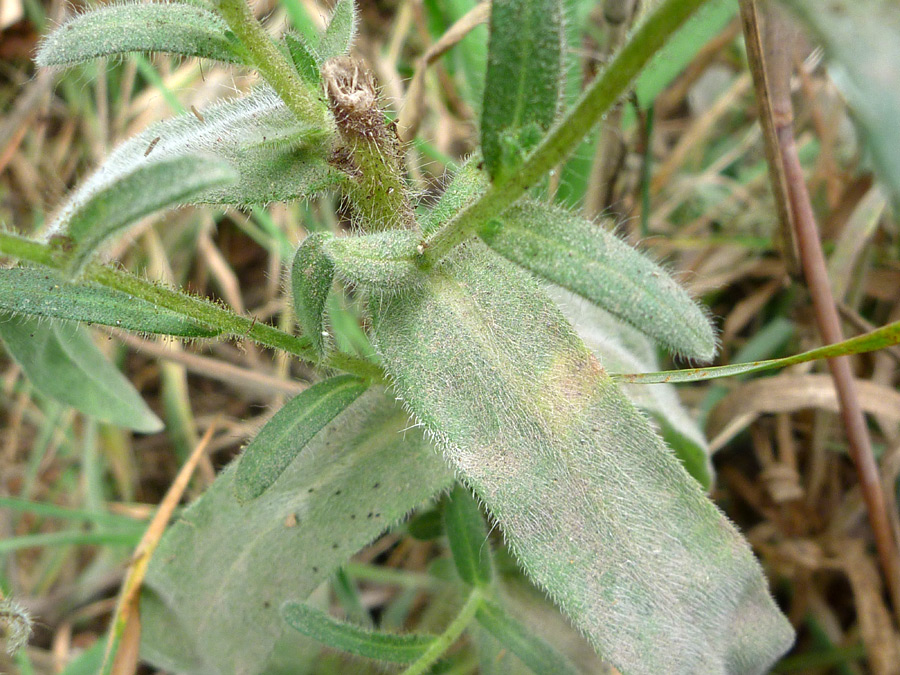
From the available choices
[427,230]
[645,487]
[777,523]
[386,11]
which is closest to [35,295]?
[427,230]

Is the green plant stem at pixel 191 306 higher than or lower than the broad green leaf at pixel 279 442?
higher

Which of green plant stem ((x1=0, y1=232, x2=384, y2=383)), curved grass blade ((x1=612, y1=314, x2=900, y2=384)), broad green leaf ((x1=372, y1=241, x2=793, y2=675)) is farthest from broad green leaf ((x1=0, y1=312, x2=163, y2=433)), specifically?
curved grass blade ((x1=612, y1=314, x2=900, y2=384))

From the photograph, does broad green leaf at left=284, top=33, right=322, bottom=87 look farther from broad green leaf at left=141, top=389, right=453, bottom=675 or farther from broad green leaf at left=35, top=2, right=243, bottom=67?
broad green leaf at left=141, top=389, right=453, bottom=675

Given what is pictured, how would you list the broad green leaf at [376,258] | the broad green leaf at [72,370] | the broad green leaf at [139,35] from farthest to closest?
1. the broad green leaf at [72,370]
2. the broad green leaf at [139,35]
3. the broad green leaf at [376,258]

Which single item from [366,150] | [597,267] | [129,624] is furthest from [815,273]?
[129,624]

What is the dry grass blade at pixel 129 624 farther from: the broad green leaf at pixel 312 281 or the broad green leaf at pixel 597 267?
the broad green leaf at pixel 597 267

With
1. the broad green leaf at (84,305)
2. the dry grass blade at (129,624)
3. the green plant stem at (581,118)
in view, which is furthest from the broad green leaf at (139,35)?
the dry grass blade at (129,624)

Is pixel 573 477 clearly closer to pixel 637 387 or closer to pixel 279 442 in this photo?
pixel 279 442
